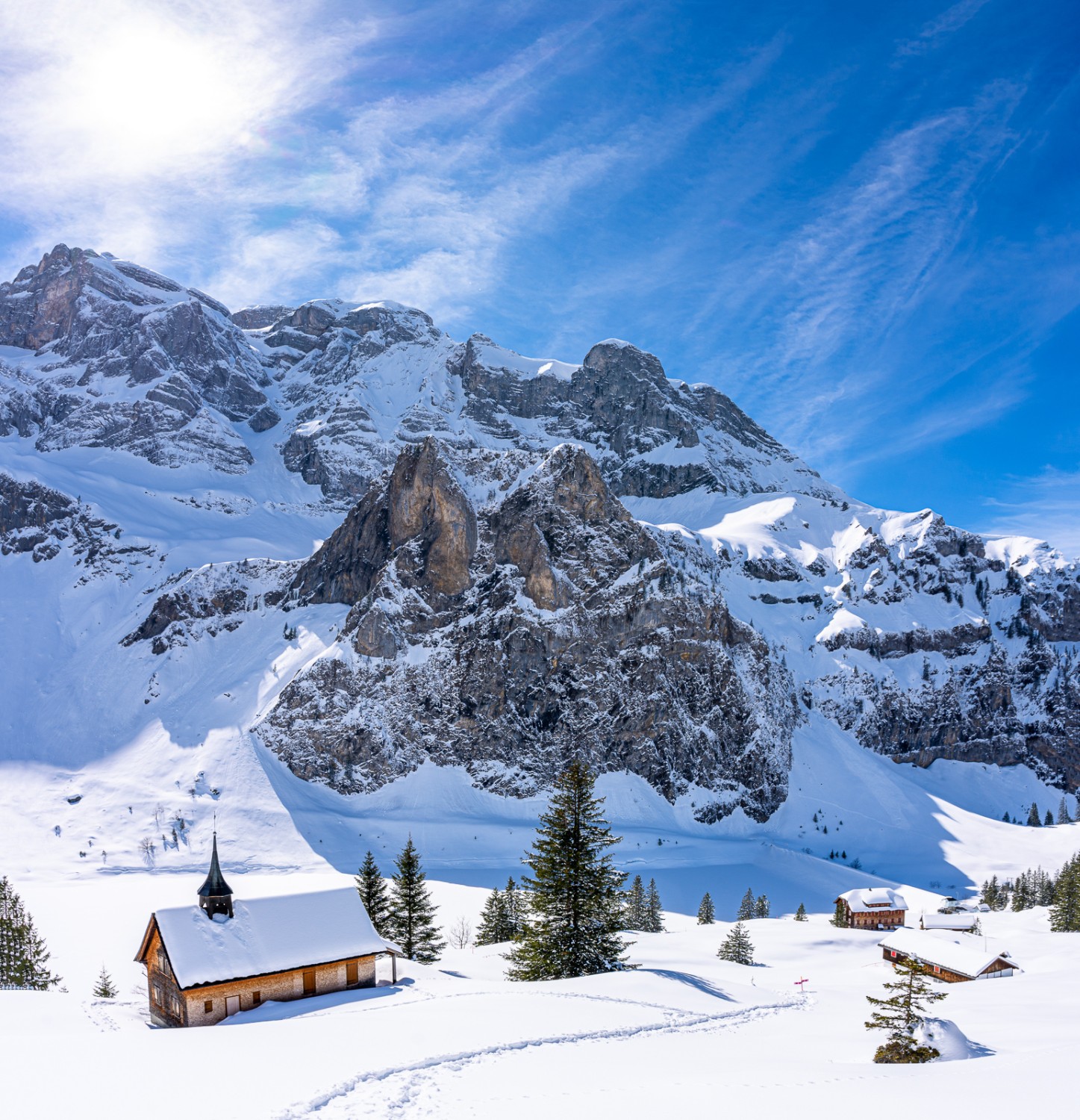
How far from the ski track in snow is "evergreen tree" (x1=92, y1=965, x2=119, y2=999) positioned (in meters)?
26.9

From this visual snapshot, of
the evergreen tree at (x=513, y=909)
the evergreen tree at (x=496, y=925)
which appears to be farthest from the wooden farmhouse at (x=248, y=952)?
the evergreen tree at (x=513, y=909)

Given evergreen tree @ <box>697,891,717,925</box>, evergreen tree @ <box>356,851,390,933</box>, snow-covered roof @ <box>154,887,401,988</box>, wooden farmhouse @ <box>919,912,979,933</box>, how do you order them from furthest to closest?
evergreen tree @ <box>697,891,717,925</box> < wooden farmhouse @ <box>919,912,979,933</box> < evergreen tree @ <box>356,851,390,933</box> < snow-covered roof @ <box>154,887,401,988</box>

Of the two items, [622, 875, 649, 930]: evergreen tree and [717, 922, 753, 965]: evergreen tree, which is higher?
[717, 922, 753, 965]: evergreen tree

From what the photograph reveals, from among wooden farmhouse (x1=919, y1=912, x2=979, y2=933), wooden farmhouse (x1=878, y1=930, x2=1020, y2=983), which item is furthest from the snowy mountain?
wooden farmhouse (x1=878, y1=930, x2=1020, y2=983)

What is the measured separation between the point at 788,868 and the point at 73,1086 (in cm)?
10698

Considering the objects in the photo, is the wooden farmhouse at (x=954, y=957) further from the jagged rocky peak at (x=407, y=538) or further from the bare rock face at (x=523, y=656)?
the jagged rocky peak at (x=407, y=538)

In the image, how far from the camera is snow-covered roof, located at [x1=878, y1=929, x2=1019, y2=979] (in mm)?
45250

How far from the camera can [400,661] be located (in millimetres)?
126250

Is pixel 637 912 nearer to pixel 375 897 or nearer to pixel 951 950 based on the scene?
pixel 951 950

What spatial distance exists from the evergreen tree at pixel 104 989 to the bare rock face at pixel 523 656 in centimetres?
7056

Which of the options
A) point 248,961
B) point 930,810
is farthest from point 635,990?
point 930,810

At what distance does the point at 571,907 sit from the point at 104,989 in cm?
2612

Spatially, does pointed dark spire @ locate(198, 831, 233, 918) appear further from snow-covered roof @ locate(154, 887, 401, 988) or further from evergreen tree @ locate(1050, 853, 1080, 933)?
evergreen tree @ locate(1050, 853, 1080, 933)

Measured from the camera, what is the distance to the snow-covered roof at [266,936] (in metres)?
30.6
